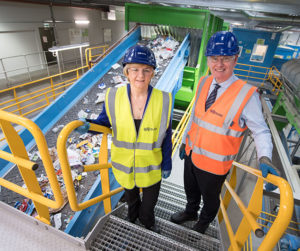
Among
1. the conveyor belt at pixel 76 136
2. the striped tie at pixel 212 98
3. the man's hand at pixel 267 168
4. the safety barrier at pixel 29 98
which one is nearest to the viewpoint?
the man's hand at pixel 267 168

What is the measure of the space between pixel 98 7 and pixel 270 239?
16.0 meters

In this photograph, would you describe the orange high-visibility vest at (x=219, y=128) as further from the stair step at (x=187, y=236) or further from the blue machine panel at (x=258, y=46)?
the blue machine panel at (x=258, y=46)

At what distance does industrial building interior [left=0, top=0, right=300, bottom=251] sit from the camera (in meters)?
1.41

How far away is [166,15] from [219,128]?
4.79 m

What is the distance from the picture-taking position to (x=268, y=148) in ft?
4.84

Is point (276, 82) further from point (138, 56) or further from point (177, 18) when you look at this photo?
point (138, 56)

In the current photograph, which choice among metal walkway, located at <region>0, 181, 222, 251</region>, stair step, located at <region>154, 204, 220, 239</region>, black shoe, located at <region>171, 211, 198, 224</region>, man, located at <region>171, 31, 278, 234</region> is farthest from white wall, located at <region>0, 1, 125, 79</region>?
man, located at <region>171, 31, 278, 234</region>

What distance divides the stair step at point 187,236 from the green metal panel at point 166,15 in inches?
195

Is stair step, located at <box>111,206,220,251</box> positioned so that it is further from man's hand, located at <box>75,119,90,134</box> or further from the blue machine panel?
the blue machine panel

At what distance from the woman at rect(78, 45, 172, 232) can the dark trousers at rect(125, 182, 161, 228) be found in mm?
152

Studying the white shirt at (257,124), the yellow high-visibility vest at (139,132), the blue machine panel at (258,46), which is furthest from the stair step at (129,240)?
the blue machine panel at (258,46)

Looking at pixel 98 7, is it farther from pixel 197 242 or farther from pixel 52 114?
pixel 197 242

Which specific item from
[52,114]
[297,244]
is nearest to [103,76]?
[52,114]

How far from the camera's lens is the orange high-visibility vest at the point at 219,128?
5.46 feet
